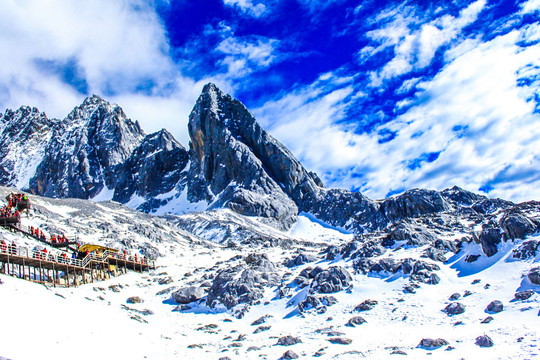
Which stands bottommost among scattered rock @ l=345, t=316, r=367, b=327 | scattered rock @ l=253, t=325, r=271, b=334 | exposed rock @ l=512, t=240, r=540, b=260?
scattered rock @ l=253, t=325, r=271, b=334

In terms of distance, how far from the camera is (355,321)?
23578 millimetres

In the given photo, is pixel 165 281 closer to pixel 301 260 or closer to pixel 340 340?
pixel 301 260

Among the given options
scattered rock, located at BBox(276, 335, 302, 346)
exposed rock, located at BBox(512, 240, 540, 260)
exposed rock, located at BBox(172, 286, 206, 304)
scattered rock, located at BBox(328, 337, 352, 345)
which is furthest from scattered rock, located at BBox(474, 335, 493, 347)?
exposed rock, located at BBox(172, 286, 206, 304)

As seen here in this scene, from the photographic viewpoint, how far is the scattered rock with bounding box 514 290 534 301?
69.4ft

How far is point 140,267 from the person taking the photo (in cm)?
4588

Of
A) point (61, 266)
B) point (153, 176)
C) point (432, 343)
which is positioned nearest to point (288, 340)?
point (432, 343)

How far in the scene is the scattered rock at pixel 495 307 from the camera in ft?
69.4

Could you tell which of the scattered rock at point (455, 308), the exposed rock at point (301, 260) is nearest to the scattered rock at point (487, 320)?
the scattered rock at point (455, 308)

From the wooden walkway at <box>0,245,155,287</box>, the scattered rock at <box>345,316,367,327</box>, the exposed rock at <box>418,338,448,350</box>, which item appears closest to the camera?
the exposed rock at <box>418,338,448,350</box>

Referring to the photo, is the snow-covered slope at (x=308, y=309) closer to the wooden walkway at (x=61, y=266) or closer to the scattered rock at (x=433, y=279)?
the scattered rock at (x=433, y=279)

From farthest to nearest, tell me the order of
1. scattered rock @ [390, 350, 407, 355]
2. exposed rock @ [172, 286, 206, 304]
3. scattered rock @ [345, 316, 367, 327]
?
exposed rock @ [172, 286, 206, 304] < scattered rock @ [345, 316, 367, 327] < scattered rock @ [390, 350, 407, 355]

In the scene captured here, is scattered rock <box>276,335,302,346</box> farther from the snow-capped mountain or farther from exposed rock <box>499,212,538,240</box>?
exposed rock <box>499,212,538,240</box>

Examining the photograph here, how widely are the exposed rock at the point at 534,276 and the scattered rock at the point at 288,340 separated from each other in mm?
14136

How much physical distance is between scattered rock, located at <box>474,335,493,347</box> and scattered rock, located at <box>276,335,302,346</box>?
9.23 m
